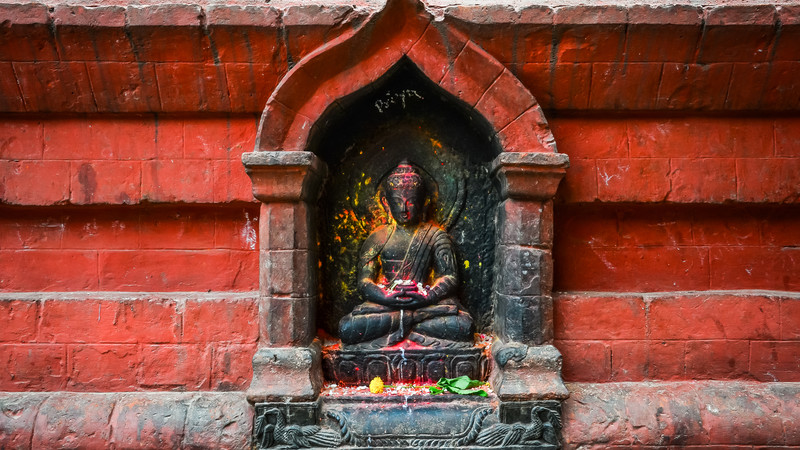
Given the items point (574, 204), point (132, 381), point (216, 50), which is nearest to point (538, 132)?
point (574, 204)

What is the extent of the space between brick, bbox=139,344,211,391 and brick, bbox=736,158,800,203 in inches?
178

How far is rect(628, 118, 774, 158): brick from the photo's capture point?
158 inches

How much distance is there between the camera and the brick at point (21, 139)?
13.2ft

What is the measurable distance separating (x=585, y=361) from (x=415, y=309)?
1.41 m

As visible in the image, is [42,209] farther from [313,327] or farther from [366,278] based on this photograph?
[366,278]

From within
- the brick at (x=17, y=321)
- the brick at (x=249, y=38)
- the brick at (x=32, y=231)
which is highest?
the brick at (x=249, y=38)

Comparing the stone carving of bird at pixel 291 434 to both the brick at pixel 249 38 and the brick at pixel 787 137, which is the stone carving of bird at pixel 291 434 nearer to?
the brick at pixel 249 38

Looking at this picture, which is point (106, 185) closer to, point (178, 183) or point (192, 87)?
point (178, 183)

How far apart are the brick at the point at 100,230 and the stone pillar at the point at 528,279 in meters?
3.07

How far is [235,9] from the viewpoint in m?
3.64

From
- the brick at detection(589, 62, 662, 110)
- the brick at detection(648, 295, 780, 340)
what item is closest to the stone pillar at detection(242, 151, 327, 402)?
the brick at detection(589, 62, 662, 110)

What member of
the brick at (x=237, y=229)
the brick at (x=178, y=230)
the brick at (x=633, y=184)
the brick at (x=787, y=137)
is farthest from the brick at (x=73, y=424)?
the brick at (x=787, y=137)

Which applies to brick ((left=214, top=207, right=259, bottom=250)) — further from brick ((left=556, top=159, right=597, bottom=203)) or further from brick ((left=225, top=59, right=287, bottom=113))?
brick ((left=556, top=159, right=597, bottom=203))

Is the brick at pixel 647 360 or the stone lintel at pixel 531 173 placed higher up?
the stone lintel at pixel 531 173
